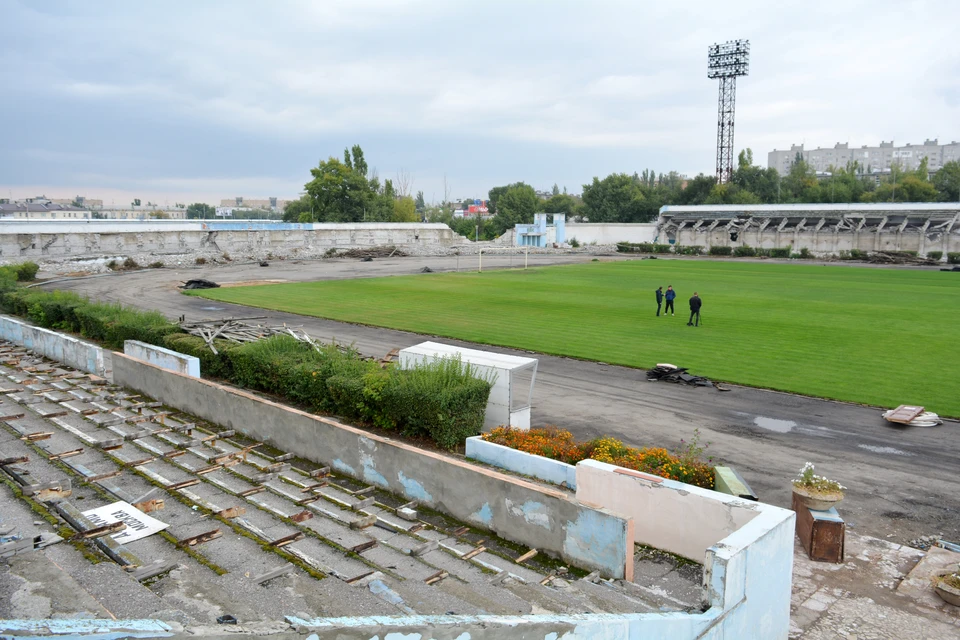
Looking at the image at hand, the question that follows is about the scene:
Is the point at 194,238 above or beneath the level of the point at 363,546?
above

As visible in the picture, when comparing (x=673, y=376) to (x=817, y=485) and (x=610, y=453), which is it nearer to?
(x=610, y=453)

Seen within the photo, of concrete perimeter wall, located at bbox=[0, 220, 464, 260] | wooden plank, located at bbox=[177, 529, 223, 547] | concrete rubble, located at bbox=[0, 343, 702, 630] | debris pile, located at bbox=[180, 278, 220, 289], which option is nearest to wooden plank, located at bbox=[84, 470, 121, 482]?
concrete rubble, located at bbox=[0, 343, 702, 630]

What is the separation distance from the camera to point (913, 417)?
15.6m

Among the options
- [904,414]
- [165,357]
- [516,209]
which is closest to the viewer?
[904,414]

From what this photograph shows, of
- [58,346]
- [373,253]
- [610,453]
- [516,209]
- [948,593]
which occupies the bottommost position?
[948,593]

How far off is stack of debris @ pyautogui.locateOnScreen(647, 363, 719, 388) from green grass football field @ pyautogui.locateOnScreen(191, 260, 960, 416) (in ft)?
3.46

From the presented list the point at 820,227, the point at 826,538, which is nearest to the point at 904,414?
the point at 826,538

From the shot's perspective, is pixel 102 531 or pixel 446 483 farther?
pixel 446 483

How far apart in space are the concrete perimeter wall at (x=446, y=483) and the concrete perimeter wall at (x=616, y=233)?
89.1 m

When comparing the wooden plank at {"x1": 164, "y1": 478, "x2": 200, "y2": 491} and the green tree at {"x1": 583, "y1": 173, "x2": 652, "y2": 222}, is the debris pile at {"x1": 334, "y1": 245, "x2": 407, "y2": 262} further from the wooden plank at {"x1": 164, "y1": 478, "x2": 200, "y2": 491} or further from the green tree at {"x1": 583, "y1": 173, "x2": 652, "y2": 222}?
the wooden plank at {"x1": 164, "y1": 478, "x2": 200, "y2": 491}

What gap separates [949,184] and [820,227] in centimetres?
3562

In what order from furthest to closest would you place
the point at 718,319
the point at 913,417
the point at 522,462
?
the point at 718,319 → the point at 913,417 → the point at 522,462

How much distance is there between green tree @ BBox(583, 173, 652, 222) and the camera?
110938 millimetres

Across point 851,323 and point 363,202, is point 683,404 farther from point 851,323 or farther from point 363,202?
point 363,202
